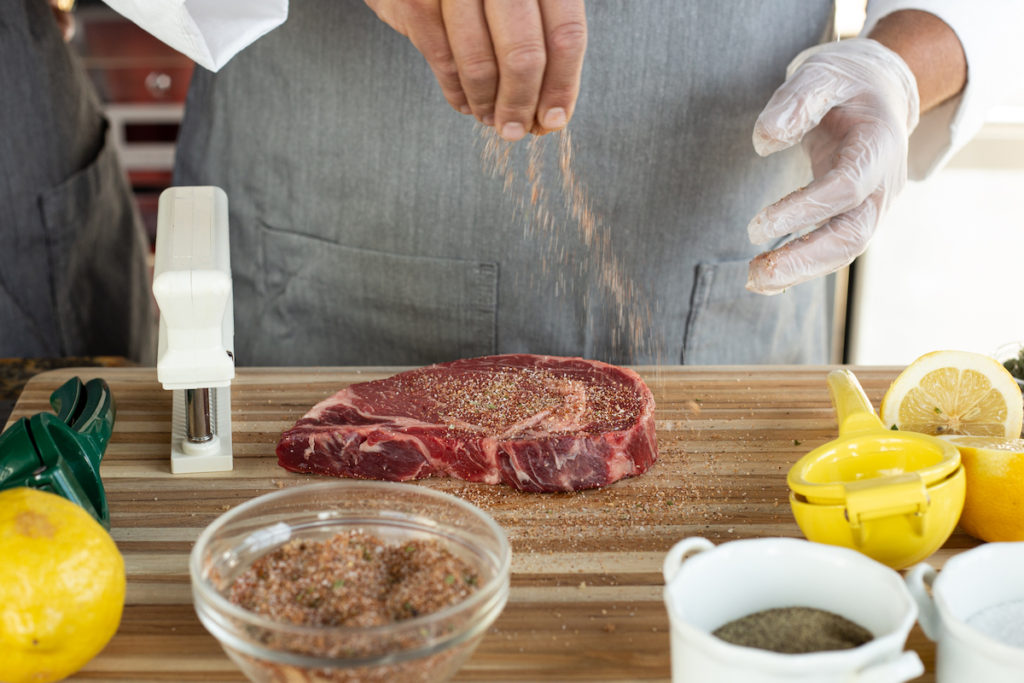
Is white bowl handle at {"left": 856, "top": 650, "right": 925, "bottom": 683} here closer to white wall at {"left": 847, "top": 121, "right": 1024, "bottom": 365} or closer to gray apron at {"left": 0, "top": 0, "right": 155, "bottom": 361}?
gray apron at {"left": 0, "top": 0, "right": 155, "bottom": 361}

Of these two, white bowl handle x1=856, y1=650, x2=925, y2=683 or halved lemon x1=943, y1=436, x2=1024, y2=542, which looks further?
halved lemon x1=943, y1=436, x2=1024, y2=542

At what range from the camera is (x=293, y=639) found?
0.77m

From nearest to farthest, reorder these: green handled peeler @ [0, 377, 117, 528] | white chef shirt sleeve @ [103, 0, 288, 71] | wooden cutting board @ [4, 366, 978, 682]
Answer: wooden cutting board @ [4, 366, 978, 682]
green handled peeler @ [0, 377, 117, 528]
white chef shirt sleeve @ [103, 0, 288, 71]

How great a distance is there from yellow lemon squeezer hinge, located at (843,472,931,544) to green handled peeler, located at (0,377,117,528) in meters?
0.84

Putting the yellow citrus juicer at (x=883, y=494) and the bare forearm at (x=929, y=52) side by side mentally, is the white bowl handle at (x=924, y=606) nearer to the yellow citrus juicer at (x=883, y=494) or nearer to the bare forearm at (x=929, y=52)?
the yellow citrus juicer at (x=883, y=494)

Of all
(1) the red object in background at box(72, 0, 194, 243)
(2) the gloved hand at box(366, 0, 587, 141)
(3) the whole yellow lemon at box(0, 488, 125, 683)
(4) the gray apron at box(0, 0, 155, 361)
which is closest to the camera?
(3) the whole yellow lemon at box(0, 488, 125, 683)

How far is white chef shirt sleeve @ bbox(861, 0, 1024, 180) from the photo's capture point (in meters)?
1.74

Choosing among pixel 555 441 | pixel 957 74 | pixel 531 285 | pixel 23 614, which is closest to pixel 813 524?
pixel 555 441

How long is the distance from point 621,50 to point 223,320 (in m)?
0.88

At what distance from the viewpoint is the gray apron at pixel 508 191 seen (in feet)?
5.73

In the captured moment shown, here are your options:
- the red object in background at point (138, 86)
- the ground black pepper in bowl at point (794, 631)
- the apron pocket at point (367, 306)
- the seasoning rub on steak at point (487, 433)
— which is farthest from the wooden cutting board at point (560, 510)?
the red object in background at point (138, 86)

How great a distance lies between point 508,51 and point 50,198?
55.1 inches

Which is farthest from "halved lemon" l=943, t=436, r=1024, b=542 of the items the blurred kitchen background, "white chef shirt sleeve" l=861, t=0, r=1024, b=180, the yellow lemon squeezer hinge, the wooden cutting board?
the blurred kitchen background

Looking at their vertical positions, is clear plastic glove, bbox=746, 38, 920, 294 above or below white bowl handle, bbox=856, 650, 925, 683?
above
